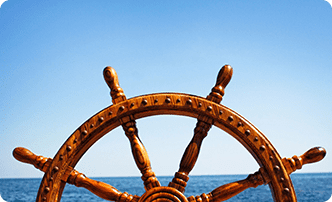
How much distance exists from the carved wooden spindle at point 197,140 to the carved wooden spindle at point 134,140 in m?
0.12

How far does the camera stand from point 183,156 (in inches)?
88.4

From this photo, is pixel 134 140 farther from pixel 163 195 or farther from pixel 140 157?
pixel 163 195

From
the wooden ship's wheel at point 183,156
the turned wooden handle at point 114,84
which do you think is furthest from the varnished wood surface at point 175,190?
the turned wooden handle at point 114,84

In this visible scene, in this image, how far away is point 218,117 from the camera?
2.22 metres

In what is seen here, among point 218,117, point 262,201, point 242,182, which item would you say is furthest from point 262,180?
point 262,201

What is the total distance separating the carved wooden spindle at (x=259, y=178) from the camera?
220 centimetres

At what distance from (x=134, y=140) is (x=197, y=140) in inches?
12.9

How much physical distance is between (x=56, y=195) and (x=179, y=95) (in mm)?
818

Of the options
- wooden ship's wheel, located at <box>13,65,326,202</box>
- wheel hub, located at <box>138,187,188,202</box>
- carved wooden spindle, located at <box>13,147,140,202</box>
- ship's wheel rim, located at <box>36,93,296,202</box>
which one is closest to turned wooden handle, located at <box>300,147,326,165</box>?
wooden ship's wheel, located at <box>13,65,326,202</box>

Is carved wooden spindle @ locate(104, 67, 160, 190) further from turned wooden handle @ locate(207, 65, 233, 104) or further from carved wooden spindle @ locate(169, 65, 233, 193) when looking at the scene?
turned wooden handle @ locate(207, 65, 233, 104)

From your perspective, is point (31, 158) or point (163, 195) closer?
point (163, 195)

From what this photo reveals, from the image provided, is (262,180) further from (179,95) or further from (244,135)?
(179,95)

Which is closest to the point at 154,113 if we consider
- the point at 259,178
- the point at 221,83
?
the point at 221,83

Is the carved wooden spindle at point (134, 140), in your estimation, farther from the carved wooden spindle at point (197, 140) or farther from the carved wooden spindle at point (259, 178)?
the carved wooden spindle at point (259, 178)
